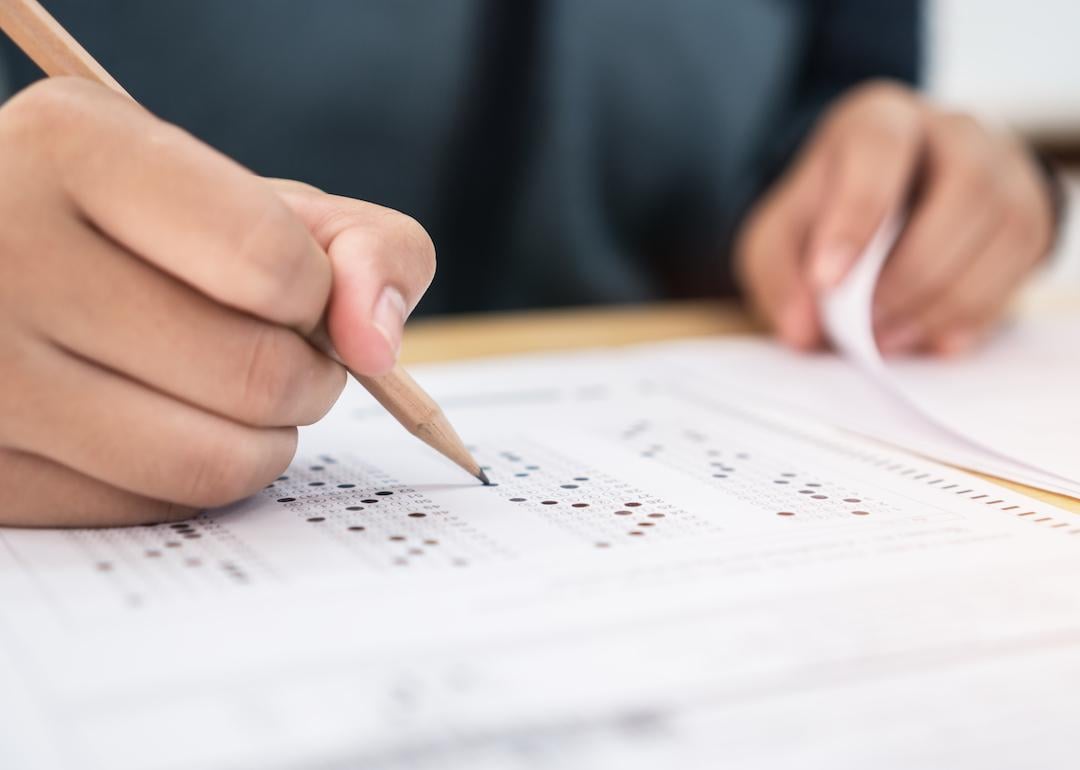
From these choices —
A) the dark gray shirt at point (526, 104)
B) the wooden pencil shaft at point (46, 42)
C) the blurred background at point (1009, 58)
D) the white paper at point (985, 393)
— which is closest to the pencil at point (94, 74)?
the wooden pencil shaft at point (46, 42)

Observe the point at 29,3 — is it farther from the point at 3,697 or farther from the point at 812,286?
the point at 812,286

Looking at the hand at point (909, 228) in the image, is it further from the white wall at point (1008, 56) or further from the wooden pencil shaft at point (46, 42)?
the white wall at point (1008, 56)

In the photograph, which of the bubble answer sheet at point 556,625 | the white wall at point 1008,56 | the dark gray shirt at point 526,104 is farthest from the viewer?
the white wall at point 1008,56

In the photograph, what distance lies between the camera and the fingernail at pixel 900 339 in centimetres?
68

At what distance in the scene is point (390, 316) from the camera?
31cm

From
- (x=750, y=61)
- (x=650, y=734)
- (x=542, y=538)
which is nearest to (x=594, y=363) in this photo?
(x=542, y=538)

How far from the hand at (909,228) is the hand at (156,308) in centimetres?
40

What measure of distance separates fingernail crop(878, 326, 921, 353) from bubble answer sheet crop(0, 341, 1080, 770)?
0.96 ft

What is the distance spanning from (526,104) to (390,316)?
2.37ft

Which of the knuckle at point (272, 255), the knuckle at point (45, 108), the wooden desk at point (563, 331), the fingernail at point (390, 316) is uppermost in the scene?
the knuckle at point (45, 108)

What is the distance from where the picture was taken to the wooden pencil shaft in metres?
0.30

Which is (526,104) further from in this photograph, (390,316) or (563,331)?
(390,316)

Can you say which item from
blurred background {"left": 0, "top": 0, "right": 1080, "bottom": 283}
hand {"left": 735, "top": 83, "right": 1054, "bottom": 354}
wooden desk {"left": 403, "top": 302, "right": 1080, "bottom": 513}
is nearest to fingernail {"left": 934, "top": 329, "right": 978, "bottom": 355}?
hand {"left": 735, "top": 83, "right": 1054, "bottom": 354}

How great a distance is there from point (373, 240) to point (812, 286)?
1.35 ft
